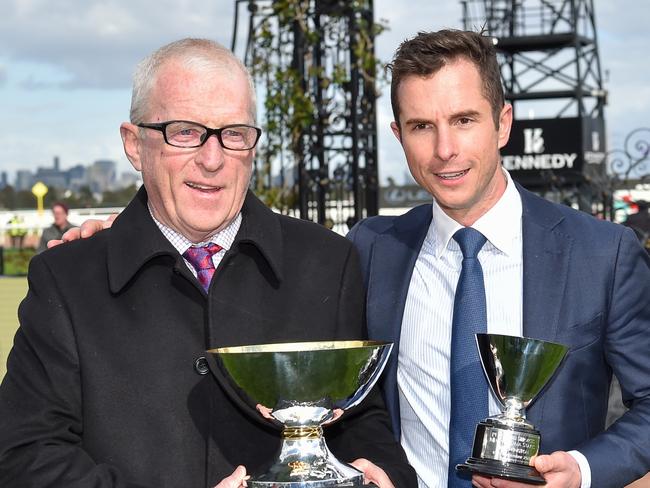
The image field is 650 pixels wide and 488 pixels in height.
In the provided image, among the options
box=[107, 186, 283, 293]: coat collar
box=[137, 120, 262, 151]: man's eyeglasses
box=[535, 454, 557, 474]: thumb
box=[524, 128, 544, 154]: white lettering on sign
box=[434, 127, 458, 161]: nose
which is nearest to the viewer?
box=[535, 454, 557, 474]: thumb

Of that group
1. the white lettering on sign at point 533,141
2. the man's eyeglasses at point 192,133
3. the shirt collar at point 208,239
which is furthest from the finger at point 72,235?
the white lettering on sign at point 533,141

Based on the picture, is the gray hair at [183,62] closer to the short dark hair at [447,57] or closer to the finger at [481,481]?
the short dark hair at [447,57]

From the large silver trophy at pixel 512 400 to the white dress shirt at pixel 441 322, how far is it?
0.25 metres

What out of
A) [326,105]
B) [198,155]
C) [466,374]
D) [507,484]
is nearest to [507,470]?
[507,484]

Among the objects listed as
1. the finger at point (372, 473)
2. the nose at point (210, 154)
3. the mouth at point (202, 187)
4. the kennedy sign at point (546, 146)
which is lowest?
the finger at point (372, 473)

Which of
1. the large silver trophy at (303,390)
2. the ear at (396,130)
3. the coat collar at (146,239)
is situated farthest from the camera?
the ear at (396,130)

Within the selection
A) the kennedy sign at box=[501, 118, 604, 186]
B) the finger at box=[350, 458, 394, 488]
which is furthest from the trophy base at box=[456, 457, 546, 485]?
the kennedy sign at box=[501, 118, 604, 186]

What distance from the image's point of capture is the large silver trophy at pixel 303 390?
2.69 meters

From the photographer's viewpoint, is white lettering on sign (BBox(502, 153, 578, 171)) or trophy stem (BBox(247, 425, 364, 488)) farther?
white lettering on sign (BBox(502, 153, 578, 171))

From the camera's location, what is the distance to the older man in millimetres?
3006

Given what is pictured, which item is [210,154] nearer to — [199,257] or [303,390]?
[199,257]

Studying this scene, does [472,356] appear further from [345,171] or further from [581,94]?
[581,94]

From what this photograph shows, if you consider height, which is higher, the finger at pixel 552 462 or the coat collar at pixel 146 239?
the coat collar at pixel 146 239

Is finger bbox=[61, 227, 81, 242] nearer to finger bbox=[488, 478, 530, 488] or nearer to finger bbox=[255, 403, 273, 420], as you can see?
finger bbox=[255, 403, 273, 420]
